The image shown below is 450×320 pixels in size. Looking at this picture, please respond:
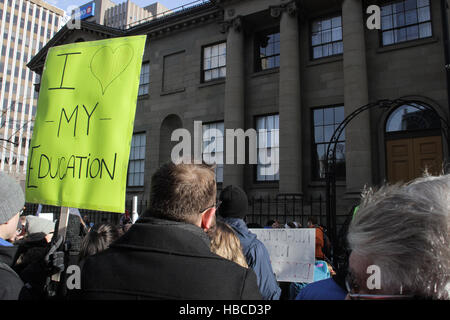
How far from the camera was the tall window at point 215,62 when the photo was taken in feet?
60.7

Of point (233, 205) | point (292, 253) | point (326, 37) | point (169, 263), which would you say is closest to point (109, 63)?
point (233, 205)

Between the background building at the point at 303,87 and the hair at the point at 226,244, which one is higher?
the background building at the point at 303,87

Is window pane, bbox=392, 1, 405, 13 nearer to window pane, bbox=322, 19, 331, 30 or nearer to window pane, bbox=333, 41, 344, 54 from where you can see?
window pane, bbox=333, 41, 344, 54

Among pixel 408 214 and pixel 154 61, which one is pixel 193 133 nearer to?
pixel 154 61

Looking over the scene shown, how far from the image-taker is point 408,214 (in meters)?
1.31

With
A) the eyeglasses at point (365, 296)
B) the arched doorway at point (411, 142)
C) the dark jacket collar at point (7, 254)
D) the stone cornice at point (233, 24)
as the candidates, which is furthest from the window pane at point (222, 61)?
the eyeglasses at point (365, 296)

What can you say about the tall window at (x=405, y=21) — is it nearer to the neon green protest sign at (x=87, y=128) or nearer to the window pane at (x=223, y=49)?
the window pane at (x=223, y=49)

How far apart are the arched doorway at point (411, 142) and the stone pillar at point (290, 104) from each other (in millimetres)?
3524

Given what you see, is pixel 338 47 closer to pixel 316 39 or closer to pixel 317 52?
pixel 317 52

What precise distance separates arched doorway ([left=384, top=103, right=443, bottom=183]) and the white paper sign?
10580mm

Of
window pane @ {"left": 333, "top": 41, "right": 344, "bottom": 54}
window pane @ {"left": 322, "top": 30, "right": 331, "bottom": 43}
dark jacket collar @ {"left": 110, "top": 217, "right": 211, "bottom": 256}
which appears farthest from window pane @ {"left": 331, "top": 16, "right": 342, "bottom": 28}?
dark jacket collar @ {"left": 110, "top": 217, "right": 211, "bottom": 256}

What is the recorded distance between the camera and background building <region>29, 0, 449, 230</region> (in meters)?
13.5

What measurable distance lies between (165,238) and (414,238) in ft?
3.65
